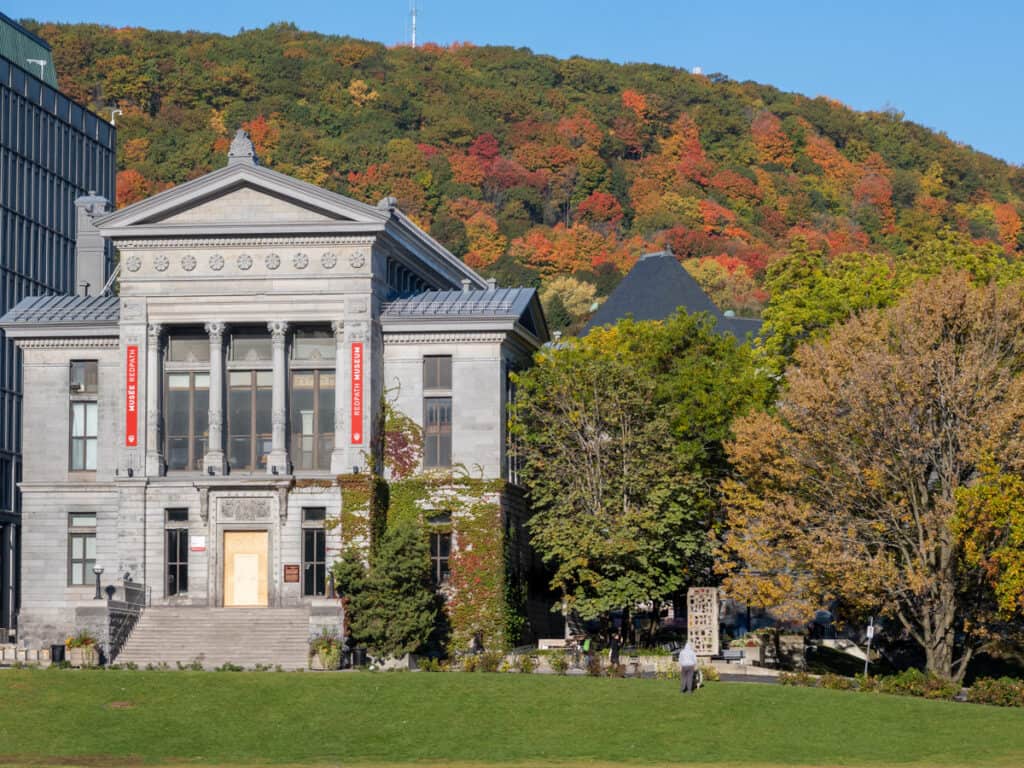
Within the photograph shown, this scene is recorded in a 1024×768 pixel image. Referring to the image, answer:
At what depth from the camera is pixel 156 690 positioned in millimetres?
59469

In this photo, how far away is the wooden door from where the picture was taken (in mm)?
77875

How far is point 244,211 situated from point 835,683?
1229 inches

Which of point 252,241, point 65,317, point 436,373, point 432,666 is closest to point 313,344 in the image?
point 252,241

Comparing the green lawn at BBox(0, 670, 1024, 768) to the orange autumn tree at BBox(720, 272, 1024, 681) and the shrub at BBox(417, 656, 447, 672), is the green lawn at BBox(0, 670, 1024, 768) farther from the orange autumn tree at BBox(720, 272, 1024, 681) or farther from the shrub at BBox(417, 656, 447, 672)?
the orange autumn tree at BBox(720, 272, 1024, 681)

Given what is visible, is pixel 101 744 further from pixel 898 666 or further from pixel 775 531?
pixel 898 666

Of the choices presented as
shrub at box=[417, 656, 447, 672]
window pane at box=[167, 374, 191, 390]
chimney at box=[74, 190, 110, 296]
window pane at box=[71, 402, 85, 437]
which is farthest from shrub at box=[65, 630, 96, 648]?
chimney at box=[74, 190, 110, 296]

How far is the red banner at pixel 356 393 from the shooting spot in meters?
77.8

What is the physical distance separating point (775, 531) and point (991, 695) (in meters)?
10.3

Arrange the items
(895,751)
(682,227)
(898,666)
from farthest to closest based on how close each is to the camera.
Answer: (682,227) < (898,666) < (895,751)

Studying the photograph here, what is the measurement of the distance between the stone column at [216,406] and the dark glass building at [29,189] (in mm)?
52888

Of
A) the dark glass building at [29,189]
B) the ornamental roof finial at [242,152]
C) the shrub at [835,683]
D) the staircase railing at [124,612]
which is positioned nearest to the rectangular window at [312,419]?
the staircase railing at [124,612]

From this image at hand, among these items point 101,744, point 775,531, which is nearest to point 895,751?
point 775,531

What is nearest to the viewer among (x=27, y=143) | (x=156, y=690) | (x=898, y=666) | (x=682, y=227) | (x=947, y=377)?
(x=156, y=690)

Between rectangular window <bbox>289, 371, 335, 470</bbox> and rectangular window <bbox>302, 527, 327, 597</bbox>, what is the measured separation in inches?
124
